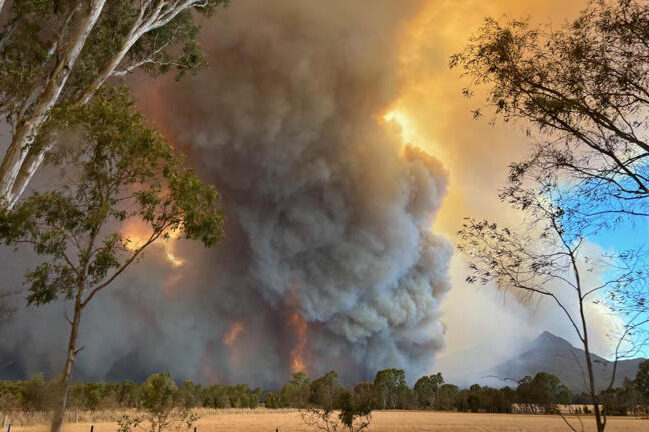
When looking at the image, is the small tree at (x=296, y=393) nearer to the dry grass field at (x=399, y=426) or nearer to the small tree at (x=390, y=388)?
the small tree at (x=390, y=388)

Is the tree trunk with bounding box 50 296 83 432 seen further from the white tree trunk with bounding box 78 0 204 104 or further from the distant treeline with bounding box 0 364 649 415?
the distant treeline with bounding box 0 364 649 415

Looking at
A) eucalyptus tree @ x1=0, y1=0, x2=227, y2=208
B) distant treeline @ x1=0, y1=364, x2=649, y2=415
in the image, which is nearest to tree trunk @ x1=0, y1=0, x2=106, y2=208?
eucalyptus tree @ x1=0, y1=0, x2=227, y2=208

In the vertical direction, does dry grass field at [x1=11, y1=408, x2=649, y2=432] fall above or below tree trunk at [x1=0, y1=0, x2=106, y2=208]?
below

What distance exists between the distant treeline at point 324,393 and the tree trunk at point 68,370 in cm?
3261

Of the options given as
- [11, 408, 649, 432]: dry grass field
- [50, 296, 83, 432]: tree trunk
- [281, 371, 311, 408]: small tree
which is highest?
[50, 296, 83, 432]: tree trunk

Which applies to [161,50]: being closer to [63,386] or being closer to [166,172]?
[166,172]

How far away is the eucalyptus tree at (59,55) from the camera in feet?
44.9

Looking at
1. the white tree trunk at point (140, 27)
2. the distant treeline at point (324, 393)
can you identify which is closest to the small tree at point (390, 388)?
the distant treeline at point (324, 393)

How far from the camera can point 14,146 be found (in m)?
13.4

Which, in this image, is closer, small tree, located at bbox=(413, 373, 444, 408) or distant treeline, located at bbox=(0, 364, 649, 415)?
distant treeline, located at bbox=(0, 364, 649, 415)

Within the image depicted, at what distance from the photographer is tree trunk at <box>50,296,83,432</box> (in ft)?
31.6

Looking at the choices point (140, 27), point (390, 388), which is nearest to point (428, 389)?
point (390, 388)

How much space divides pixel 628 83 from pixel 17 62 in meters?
20.2

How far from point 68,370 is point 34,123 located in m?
8.01
